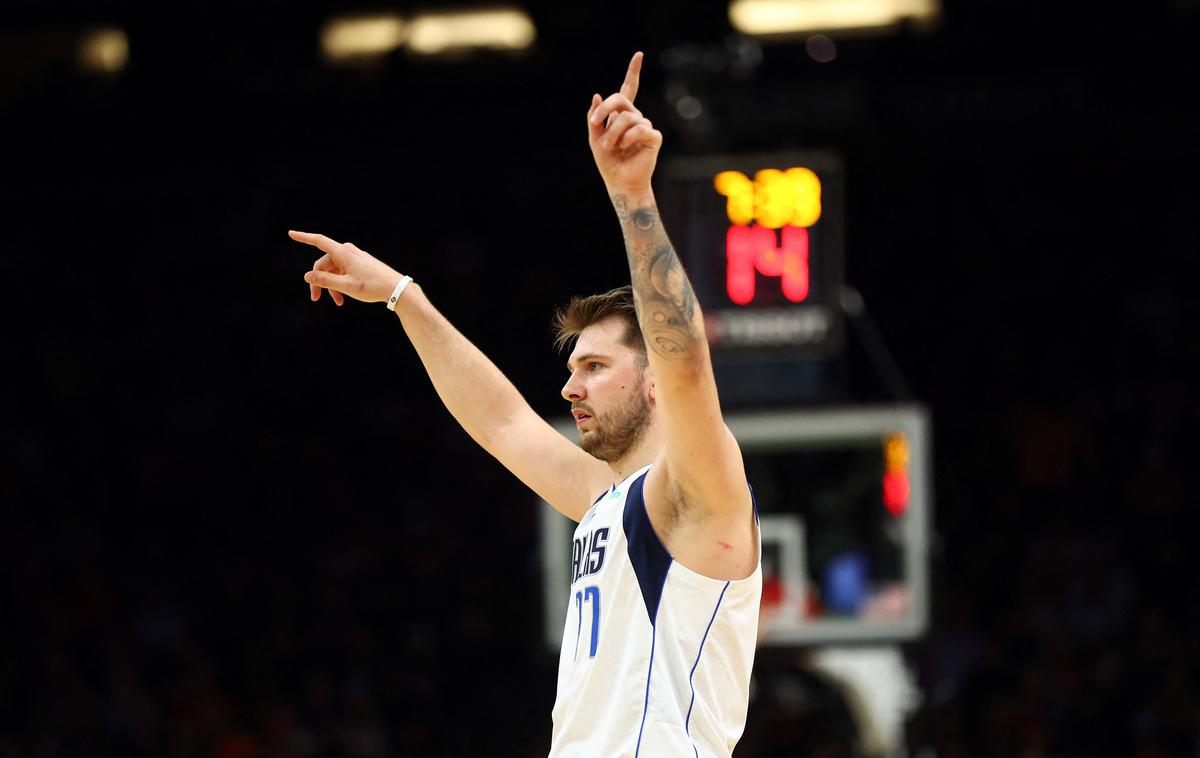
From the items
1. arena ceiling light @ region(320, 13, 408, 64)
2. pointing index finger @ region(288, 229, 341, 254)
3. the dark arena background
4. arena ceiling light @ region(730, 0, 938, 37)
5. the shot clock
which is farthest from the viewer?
arena ceiling light @ region(320, 13, 408, 64)

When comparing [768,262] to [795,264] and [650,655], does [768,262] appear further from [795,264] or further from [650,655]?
[650,655]

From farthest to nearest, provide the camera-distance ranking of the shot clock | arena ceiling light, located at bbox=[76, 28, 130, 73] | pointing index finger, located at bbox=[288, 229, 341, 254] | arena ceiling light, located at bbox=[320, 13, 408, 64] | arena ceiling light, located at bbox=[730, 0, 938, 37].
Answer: arena ceiling light, located at bbox=[76, 28, 130, 73] → arena ceiling light, located at bbox=[320, 13, 408, 64] → arena ceiling light, located at bbox=[730, 0, 938, 37] → the shot clock → pointing index finger, located at bbox=[288, 229, 341, 254]

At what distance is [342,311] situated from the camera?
599 inches

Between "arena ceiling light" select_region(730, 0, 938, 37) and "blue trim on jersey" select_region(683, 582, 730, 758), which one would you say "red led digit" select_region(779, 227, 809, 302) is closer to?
"arena ceiling light" select_region(730, 0, 938, 37)

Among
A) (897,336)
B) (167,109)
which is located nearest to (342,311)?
(167,109)

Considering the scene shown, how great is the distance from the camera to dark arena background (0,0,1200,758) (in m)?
11.0

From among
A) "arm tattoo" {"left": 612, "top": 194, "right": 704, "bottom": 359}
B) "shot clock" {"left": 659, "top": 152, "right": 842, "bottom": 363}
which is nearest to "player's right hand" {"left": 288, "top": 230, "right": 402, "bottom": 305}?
"arm tattoo" {"left": 612, "top": 194, "right": 704, "bottom": 359}

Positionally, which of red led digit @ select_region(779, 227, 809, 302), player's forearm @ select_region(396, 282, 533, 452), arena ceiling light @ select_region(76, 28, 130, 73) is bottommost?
player's forearm @ select_region(396, 282, 533, 452)

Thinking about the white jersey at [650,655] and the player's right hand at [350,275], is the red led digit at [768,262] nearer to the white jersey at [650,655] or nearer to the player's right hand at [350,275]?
the player's right hand at [350,275]

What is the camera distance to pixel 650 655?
146 inches

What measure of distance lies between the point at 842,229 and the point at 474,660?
4917mm

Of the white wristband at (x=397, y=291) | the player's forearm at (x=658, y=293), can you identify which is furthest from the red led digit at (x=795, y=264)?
the player's forearm at (x=658, y=293)

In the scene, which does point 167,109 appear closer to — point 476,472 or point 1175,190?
point 476,472

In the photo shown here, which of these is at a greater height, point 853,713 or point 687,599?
point 687,599
